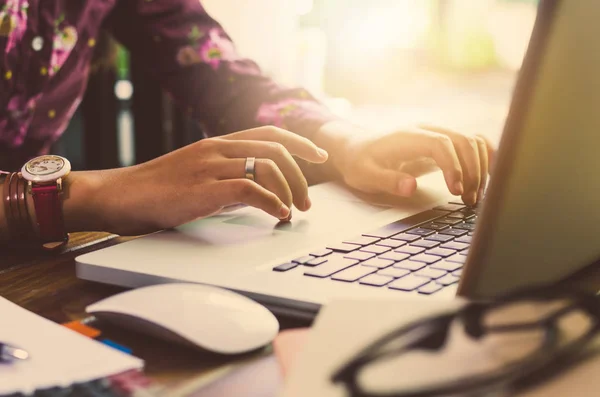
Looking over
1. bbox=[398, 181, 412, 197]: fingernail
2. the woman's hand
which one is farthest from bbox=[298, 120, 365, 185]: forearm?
bbox=[398, 181, 412, 197]: fingernail

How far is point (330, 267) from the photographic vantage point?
542 mm

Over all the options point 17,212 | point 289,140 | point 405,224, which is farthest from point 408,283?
point 17,212

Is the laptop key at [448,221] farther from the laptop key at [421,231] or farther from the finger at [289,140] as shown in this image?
the finger at [289,140]

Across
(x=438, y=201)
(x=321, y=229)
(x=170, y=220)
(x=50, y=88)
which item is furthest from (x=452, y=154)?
(x=50, y=88)

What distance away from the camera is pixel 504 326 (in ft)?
0.95

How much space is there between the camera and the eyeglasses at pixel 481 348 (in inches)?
10.4

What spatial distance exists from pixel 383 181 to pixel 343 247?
0.29 m

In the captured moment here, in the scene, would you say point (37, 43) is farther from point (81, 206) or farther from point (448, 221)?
point (448, 221)

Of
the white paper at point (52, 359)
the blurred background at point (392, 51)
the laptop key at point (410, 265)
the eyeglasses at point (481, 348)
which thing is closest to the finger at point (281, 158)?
the laptop key at point (410, 265)

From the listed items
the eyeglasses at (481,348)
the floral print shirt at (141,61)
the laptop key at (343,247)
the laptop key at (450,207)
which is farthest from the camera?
the floral print shirt at (141,61)

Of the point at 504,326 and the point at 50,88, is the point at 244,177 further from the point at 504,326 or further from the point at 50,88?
the point at 50,88

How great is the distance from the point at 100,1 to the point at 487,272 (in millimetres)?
1089

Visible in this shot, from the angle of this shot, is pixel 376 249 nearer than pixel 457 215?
Yes

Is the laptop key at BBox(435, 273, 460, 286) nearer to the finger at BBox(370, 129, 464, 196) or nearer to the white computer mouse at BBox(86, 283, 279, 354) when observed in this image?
the white computer mouse at BBox(86, 283, 279, 354)
